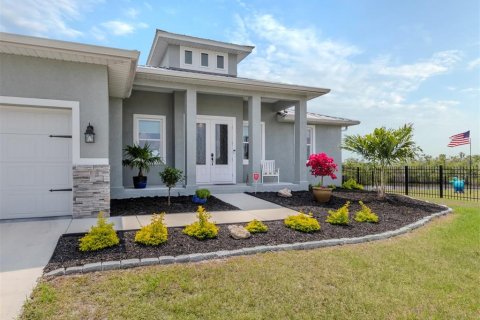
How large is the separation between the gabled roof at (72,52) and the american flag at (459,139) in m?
15.7

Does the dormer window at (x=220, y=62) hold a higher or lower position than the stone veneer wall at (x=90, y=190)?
higher

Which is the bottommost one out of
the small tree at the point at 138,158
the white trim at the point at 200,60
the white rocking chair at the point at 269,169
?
the white rocking chair at the point at 269,169

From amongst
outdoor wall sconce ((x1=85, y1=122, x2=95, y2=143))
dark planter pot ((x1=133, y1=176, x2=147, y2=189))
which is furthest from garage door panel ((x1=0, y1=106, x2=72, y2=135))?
dark planter pot ((x1=133, y1=176, x2=147, y2=189))

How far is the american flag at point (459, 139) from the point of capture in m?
13.8

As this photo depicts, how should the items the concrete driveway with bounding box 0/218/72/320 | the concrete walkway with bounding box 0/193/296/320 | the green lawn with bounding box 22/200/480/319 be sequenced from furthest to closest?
the concrete walkway with bounding box 0/193/296/320 < the concrete driveway with bounding box 0/218/72/320 < the green lawn with bounding box 22/200/480/319

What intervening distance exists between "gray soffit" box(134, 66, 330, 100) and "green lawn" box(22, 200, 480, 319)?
6.11m

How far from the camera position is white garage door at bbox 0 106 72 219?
5.67 metres

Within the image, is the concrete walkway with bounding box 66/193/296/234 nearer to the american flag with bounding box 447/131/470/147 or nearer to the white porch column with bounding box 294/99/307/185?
Answer: the white porch column with bounding box 294/99/307/185

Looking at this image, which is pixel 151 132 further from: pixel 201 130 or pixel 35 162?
pixel 35 162

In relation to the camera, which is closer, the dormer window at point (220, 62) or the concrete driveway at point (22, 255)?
the concrete driveway at point (22, 255)

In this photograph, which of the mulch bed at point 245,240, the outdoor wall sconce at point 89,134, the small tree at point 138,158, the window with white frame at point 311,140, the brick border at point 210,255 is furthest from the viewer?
the window with white frame at point 311,140

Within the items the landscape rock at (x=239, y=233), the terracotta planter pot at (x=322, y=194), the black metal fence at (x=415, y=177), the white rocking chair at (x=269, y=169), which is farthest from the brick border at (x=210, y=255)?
the black metal fence at (x=415, y=177)

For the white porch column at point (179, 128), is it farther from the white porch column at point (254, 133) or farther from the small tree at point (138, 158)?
the white porch column at point (254, 133)

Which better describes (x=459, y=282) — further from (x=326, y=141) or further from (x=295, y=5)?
(x=326, y=141)
